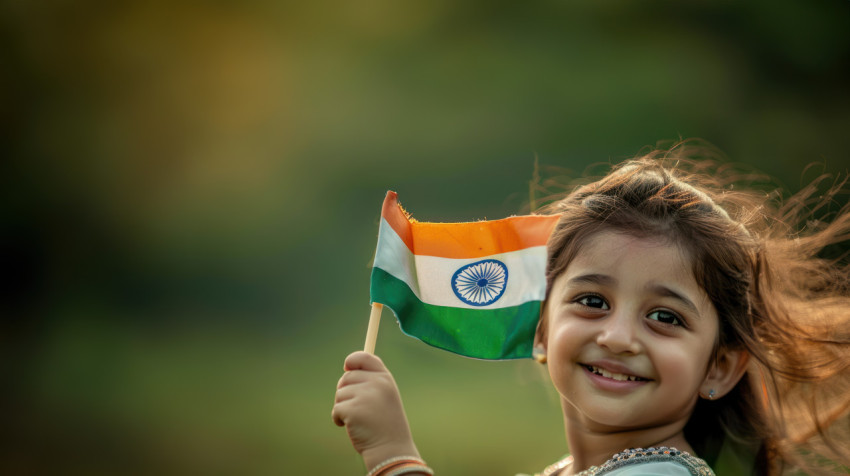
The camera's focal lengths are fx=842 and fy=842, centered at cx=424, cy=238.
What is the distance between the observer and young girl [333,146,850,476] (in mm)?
1316

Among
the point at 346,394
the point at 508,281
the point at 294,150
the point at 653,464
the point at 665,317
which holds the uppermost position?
the point at 294,150

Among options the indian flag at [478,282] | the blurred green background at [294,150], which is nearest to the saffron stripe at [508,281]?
the indian flag at [478,282]

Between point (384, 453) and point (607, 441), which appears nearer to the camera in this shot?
point (384, 453)

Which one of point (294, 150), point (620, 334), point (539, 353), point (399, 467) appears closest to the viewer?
point (399, 467)

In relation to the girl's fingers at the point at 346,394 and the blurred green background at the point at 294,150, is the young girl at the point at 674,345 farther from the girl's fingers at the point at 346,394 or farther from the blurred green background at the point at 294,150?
the blurred green background at the point at 294,150

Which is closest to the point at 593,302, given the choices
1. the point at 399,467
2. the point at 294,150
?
the point at 399,467

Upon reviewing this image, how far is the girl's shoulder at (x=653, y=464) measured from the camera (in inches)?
50.9

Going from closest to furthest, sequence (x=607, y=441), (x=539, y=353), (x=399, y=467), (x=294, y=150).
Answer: (x=399, y=467) < (x=607, y=441) < (x=539, y=353) < (x=294, y=150)

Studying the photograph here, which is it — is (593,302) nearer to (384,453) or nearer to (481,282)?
(481,282)

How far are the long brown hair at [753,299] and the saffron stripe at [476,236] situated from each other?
0.05 meters

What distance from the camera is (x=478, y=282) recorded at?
1497mm

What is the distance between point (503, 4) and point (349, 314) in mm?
3266

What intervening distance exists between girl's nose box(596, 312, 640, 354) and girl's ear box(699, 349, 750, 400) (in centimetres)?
19

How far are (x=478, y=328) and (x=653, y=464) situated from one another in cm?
37
